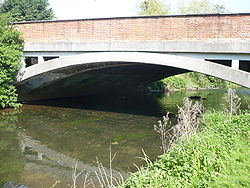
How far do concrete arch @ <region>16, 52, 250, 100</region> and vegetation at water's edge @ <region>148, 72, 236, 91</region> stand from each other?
35.0ft

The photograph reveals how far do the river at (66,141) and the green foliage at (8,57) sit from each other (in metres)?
0.67

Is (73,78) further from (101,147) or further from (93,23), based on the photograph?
(101,147)

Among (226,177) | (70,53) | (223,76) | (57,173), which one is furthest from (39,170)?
(70,53)

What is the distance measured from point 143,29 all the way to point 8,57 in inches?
206

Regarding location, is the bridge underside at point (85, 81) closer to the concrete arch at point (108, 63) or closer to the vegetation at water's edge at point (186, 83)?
the concrete arch at point (108, 63)

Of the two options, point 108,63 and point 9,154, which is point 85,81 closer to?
point 108,63

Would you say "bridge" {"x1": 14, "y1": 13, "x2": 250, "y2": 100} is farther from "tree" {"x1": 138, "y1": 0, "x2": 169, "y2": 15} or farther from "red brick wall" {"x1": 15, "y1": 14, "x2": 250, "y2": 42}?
"tree" {"x1": 138, "y1": 0, "x2": 169, "y2": 15}

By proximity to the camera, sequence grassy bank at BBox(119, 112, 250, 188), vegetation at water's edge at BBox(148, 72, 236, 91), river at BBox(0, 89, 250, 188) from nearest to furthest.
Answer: grassy bank at BBox(119, 112, 250, 188) < river at BBox(0, 89, 250, 188) < vegetation at water's edge at BBox(148, 72, 236, 91)

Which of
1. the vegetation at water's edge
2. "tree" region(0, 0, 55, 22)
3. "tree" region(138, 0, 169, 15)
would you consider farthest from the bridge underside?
"tree" region(0, 0, 55, 22)

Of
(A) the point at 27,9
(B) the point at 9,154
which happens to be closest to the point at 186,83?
(B) the point at 9,154

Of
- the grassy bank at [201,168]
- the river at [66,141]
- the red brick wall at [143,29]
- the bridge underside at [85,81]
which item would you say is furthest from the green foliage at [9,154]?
the red brick wall at [143,29]

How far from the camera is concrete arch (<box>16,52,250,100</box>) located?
690 centimetres

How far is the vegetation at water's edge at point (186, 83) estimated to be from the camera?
21266mm

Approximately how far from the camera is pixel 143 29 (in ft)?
27.2
